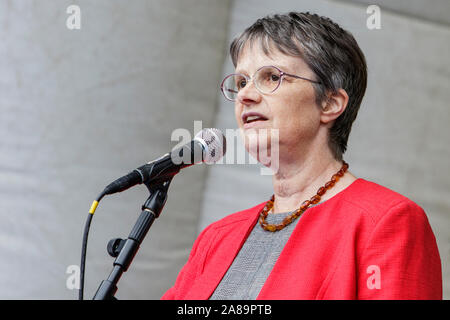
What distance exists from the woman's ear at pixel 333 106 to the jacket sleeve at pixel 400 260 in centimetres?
38

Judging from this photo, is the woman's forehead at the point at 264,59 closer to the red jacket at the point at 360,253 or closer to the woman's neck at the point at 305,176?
the woman's neck at the point at 305,176

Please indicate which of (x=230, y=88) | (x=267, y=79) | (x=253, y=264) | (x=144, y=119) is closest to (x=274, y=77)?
(x=267, y=79)

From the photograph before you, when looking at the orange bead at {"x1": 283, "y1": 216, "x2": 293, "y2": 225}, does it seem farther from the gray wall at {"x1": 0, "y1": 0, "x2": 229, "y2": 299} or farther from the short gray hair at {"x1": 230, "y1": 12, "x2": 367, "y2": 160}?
the gray wall at {"x1": 0, "y1": 0, "x2": 229, "y2": 299}

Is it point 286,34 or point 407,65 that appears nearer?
point 286,34

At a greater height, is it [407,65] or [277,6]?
[277,6]

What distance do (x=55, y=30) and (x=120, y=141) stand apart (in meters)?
0.54

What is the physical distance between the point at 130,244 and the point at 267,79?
63 cm

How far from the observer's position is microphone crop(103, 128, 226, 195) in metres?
1.27

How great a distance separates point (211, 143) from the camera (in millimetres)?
1387

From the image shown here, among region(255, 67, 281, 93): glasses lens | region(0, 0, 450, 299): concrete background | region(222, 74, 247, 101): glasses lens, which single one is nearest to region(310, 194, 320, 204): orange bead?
region(255, 67, 281, 93): glasses lens

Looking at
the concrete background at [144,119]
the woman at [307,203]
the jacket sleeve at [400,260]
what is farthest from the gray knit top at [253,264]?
the concrete background at [144,119]

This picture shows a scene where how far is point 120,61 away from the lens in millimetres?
2334

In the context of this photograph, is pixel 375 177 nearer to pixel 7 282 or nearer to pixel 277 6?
pixel 277 6
